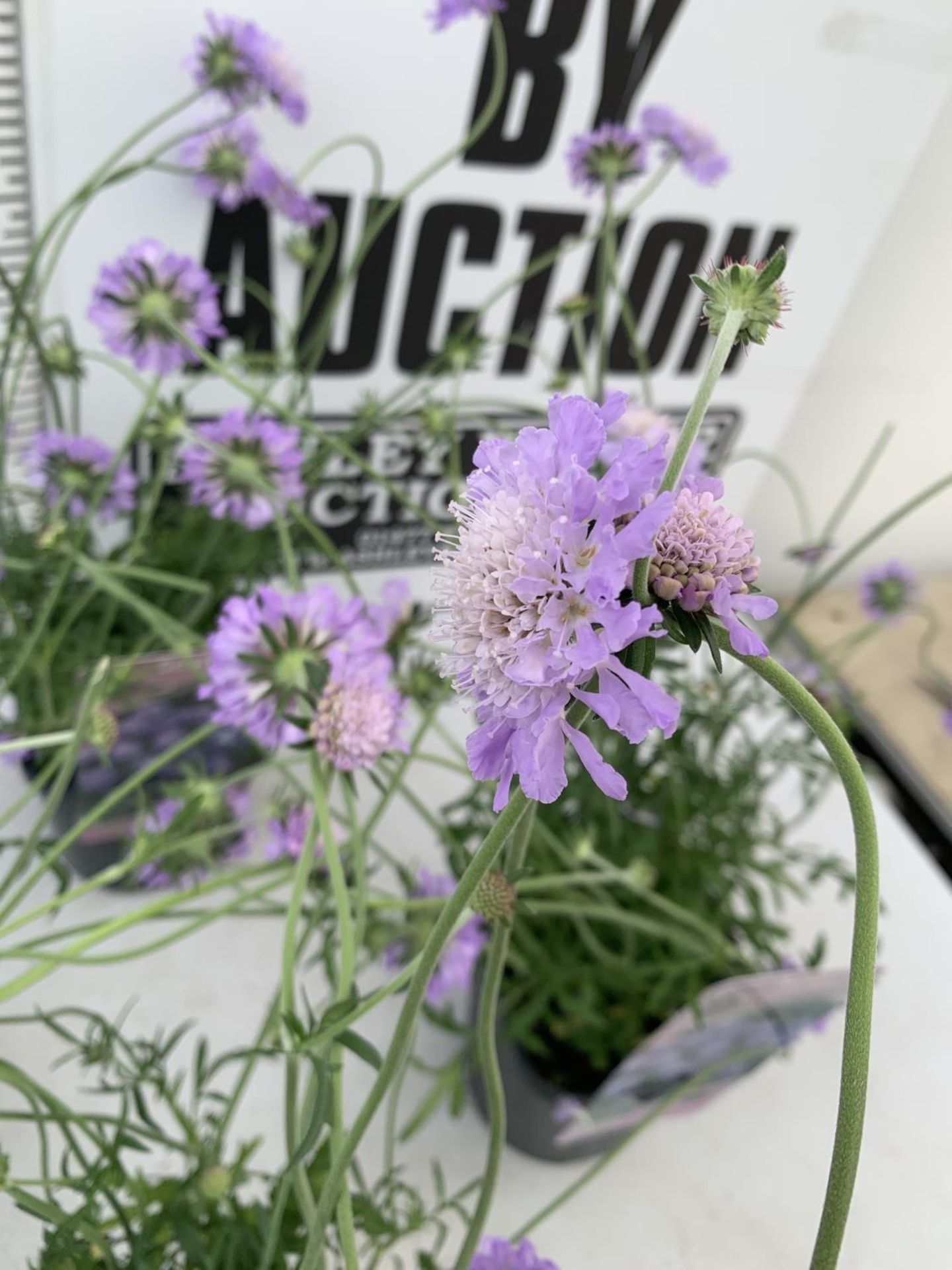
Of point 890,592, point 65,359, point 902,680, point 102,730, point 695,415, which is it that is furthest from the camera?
point 902,680

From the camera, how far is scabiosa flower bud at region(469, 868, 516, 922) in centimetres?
21

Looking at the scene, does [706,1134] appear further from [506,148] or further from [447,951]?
[506,148]

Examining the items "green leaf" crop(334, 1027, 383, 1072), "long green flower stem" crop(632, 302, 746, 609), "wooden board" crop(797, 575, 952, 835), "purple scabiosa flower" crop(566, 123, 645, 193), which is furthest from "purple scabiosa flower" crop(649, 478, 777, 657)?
"wooden board" crop(797, 575, 952, 835)

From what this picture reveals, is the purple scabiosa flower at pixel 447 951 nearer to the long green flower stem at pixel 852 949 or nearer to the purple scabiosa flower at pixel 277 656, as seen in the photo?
the purple scabiosa flower at pixel 277 656

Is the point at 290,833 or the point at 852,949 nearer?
the point at 852,949

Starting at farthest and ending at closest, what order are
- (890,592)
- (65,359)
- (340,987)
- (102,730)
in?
(890,592) < (65,359) < (102,730) < (340,987)

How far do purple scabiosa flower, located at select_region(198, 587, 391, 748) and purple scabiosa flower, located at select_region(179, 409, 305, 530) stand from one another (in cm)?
12

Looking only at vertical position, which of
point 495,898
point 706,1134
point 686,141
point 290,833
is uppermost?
point 686,141

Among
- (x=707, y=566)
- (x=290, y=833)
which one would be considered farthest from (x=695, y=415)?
(x=290, y=833)

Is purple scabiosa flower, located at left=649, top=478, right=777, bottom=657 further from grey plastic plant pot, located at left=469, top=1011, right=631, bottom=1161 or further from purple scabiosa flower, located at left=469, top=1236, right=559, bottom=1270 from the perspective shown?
grey plastic plant pot, located at left=469, top=1011, right=631, bottom=1161

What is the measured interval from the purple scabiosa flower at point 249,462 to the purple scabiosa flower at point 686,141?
0.23 metres

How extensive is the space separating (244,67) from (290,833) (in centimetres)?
32

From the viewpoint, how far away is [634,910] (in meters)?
0.45

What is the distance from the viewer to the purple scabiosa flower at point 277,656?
0.96ft
